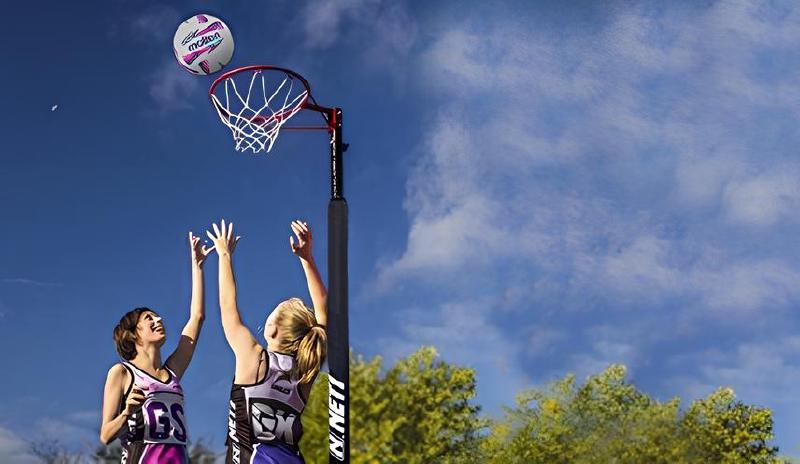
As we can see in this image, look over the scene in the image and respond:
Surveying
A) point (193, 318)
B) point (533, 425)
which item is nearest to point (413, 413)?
point (533, 425)

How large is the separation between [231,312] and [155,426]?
130 centimetres

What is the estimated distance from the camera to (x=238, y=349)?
9.80 metres

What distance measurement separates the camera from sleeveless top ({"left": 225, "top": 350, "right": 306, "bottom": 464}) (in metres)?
9.66

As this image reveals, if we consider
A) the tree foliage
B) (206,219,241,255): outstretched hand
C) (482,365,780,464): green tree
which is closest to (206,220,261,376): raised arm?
(206,219,241,255): outstretched hand

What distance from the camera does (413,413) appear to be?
23.3 meters

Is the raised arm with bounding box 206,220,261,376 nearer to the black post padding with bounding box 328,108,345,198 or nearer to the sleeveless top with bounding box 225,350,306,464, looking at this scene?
the sleeveless top with bounding box 225,350,306,464

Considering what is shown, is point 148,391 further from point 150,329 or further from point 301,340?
point 301,340

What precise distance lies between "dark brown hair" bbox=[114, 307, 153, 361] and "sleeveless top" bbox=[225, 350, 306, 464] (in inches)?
47.8

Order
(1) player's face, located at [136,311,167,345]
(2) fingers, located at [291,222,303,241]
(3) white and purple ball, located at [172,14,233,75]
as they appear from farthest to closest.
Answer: (3) white and purple ball, located at [172,14,233,75], (2) fingers, located at [291,222,303,241], (1) player's face, located at [136,311,167,345]

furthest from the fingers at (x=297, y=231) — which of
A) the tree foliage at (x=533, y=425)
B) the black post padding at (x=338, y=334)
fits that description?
the tree foliage at (x=533, y=425)

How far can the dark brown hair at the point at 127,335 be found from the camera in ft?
33.6

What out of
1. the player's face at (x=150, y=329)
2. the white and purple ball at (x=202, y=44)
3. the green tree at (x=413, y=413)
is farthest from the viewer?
the green tree at (x=413, y=413)

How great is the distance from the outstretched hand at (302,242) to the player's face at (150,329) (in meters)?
1.55

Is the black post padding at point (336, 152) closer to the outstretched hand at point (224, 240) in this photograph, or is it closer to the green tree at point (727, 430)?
the outstretched hand at point (224, 240)
